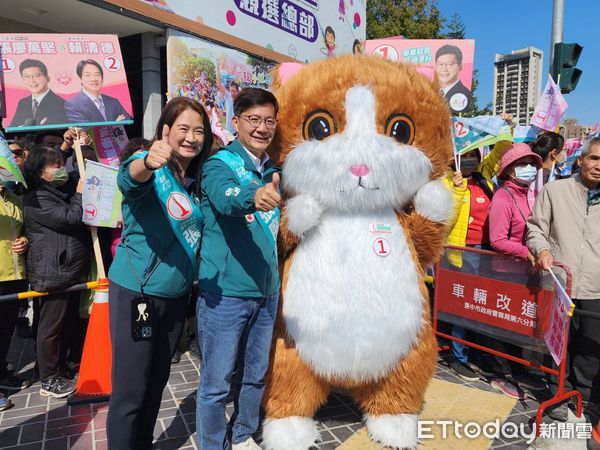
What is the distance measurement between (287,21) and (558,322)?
796 cm

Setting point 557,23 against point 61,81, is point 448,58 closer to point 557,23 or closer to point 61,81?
point 557,23

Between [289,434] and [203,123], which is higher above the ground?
[203,123]

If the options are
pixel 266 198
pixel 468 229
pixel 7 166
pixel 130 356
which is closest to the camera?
pixel 266 198

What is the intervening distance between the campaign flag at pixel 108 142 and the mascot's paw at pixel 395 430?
2954mm

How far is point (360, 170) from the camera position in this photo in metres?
2.45

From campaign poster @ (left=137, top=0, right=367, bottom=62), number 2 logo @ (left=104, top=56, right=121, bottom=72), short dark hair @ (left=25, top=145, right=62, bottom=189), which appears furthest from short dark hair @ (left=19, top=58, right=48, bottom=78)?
campaign poster @ (left=137, top=0, right=367, bottom=62)

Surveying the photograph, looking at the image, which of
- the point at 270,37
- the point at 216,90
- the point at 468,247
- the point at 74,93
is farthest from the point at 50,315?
the point at 270,37

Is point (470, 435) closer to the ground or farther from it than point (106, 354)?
closer to the ground

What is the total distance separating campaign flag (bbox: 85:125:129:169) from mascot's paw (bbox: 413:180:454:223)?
2673mm

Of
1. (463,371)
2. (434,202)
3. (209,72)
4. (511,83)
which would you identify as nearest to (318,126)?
(434,202)

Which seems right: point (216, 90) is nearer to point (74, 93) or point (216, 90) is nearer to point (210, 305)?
point (74, 93)

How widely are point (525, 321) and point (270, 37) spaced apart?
7.21 meters

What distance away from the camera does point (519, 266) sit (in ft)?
11.1

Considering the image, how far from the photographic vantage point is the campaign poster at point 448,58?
459 centimetres
